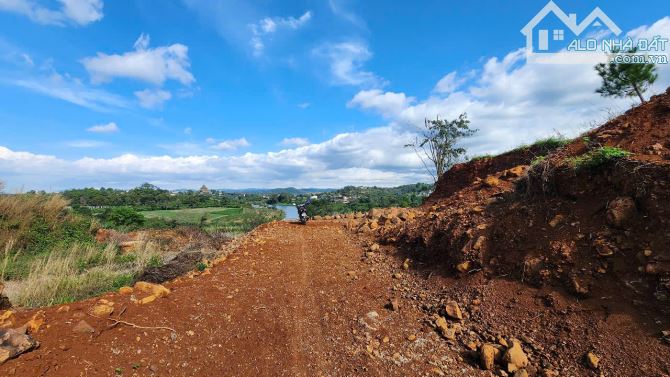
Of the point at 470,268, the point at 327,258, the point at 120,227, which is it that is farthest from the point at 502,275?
the point at 120,227

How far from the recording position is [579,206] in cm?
412

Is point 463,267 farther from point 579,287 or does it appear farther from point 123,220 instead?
point 123,220

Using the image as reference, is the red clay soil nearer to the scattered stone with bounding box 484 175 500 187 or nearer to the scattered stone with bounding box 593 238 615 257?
the scattered stone with bounding box 593 238 615 257

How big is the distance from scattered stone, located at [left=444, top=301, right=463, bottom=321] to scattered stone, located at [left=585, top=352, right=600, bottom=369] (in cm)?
126

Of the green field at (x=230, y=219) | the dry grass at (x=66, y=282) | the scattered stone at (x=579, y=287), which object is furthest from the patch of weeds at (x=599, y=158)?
the green field at (x=230, y=219)

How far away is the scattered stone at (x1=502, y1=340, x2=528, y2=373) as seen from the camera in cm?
297

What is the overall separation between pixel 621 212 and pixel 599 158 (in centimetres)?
87

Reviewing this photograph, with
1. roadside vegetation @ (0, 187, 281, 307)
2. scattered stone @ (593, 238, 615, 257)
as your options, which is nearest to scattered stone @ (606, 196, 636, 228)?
scattered stone @ (593, 238, 615, 257)

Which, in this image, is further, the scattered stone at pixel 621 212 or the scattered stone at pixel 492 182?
the scattered stone at pixel 492 182

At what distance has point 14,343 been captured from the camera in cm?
282

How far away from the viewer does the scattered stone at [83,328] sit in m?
3.26

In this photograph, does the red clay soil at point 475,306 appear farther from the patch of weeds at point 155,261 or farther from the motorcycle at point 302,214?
the patch of weeds at point 155,261

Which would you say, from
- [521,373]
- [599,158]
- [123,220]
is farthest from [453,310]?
[123,220]

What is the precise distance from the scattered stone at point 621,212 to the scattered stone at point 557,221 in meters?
0.50
